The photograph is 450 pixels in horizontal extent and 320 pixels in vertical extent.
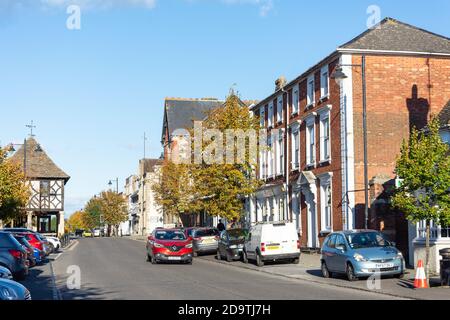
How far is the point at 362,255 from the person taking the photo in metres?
23.1

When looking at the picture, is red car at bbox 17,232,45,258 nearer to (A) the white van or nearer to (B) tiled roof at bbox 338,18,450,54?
(A) the white van

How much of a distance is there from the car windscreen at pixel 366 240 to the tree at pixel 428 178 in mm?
2384

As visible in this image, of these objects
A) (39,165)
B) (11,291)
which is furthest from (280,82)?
(39,165)

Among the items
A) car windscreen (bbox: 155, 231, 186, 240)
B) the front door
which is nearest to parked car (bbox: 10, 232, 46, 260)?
car windscreen (bbox: 155, 231, 186, 240)

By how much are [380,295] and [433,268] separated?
7.65 metres

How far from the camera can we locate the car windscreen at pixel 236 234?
36878mm

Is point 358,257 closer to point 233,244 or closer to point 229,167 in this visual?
point 233,244

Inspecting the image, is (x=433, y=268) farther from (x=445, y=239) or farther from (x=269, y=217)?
(x=269, y=217)

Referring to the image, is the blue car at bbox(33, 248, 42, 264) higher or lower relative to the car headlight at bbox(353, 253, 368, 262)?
lower

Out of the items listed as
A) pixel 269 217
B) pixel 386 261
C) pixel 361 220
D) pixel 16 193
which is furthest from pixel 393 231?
pixel 16 193

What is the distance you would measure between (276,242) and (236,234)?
18.1 ft

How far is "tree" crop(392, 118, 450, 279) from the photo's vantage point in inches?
842

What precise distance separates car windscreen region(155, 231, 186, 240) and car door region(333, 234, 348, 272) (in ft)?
38.1

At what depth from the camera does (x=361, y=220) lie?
3459 cm
